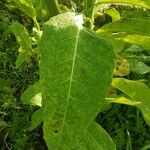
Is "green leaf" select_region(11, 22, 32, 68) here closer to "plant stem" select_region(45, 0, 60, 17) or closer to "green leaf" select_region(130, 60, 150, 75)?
"plant stem" select_region(45, 0, 60, 17)

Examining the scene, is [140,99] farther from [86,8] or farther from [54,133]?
[54,133]

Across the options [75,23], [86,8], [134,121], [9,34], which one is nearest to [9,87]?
[9,34]

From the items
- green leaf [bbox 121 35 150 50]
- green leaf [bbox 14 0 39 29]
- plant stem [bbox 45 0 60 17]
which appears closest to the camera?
green leaf [bbox 121 35 150 50]

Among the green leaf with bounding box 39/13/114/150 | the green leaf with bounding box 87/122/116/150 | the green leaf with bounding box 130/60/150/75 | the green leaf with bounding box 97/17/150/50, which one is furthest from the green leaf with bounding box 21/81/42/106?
the green leaf with bounding box 130/60/150/75

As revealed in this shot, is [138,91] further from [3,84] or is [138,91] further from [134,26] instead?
[3,84]

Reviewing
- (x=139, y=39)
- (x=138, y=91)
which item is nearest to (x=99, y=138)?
(x=138, y=91)

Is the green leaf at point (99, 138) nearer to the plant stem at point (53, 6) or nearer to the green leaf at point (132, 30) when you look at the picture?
the green leaf at point (132, 30)

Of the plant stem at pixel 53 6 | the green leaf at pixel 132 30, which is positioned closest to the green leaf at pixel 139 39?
the green leaf at pixel 132 30

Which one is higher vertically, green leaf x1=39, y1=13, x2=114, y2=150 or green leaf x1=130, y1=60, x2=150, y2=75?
green leaf x1=39, y1=13, x2=114, y2=150
